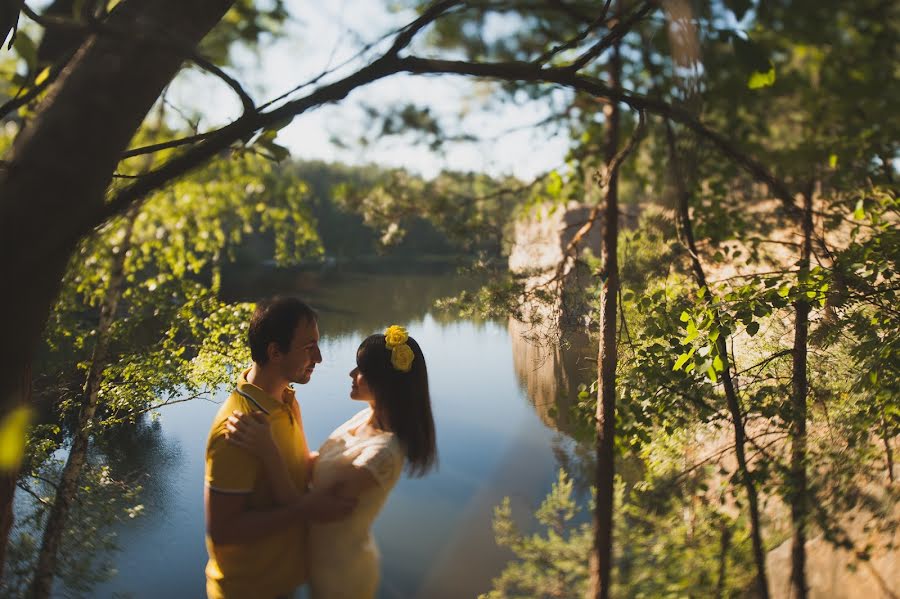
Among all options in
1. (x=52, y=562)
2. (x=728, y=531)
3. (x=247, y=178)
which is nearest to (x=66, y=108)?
(x=728, y=531)

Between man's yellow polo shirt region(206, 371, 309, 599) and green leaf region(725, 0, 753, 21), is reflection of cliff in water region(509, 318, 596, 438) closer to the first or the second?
man's yellow polo shirt region(206, 371, 309, 599)

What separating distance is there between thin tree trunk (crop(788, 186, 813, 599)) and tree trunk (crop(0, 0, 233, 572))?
113cm

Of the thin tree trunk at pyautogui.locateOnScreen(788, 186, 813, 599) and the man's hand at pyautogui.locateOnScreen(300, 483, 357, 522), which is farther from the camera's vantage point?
the thin tree trunk at pyautogui.locateOnScreen(788, 186, 813, 599)

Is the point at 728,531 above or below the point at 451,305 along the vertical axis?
below

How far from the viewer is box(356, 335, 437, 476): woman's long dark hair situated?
1.46 m

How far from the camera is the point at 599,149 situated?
9.41 ft

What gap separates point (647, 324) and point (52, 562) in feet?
10.0

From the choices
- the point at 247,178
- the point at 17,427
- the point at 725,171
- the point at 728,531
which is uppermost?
the point at 247,178

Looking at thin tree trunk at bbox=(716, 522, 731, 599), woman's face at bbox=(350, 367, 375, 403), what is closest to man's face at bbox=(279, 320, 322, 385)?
woman's face at bbox=(350, 367, 375, 403)

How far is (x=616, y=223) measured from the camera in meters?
2.43

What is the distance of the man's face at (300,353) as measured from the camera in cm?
141

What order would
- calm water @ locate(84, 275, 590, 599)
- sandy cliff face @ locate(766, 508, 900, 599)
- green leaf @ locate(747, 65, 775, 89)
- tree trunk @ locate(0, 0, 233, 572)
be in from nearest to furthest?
tree trunk @ locate(0, 0, 233, 572), green leaf @ locate(747, 65, 775, 89), sandy cliff face @ locate(766, 508, 900, 599), calm water @ locate(84, 275, 590, 599)

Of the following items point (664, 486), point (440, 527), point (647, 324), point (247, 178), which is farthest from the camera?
point (440, 527)

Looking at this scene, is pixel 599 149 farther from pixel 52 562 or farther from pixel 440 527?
pixel 440 527
